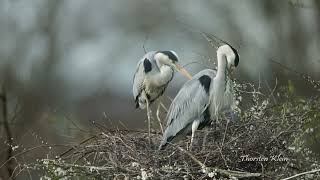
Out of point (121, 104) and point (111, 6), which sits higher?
point (111, 6)

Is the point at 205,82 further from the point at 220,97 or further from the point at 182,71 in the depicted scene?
the point at 182,71

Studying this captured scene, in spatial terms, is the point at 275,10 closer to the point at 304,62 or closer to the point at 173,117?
the point at 304,62

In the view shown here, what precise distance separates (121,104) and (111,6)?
1.49m

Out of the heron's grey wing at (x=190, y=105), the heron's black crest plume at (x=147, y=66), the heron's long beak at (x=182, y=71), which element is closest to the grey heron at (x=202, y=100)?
the heron's grey wing at (x=190, y=105)

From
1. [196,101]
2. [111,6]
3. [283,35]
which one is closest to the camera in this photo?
[196,101]

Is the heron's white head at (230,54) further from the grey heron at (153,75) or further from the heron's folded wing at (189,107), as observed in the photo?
the grey heron at (153,75)

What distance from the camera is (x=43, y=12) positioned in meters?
7.32

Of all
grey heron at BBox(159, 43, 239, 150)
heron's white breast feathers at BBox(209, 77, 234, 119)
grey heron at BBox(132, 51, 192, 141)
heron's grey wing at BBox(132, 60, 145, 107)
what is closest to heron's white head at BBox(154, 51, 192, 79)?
grey heron at BBox(132, 51, 192, 141)

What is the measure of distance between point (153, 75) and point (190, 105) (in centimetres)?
52

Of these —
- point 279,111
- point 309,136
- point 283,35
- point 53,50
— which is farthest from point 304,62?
point 53,50

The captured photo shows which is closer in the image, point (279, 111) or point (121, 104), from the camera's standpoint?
point (279, 111)

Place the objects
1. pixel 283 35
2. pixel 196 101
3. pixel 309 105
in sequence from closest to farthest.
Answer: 1. pixel 196 101
2. pixel 309 105
3. pixel 283 35

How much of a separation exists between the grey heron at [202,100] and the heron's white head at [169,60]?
0.95 feet

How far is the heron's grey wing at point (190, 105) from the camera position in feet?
12.8
